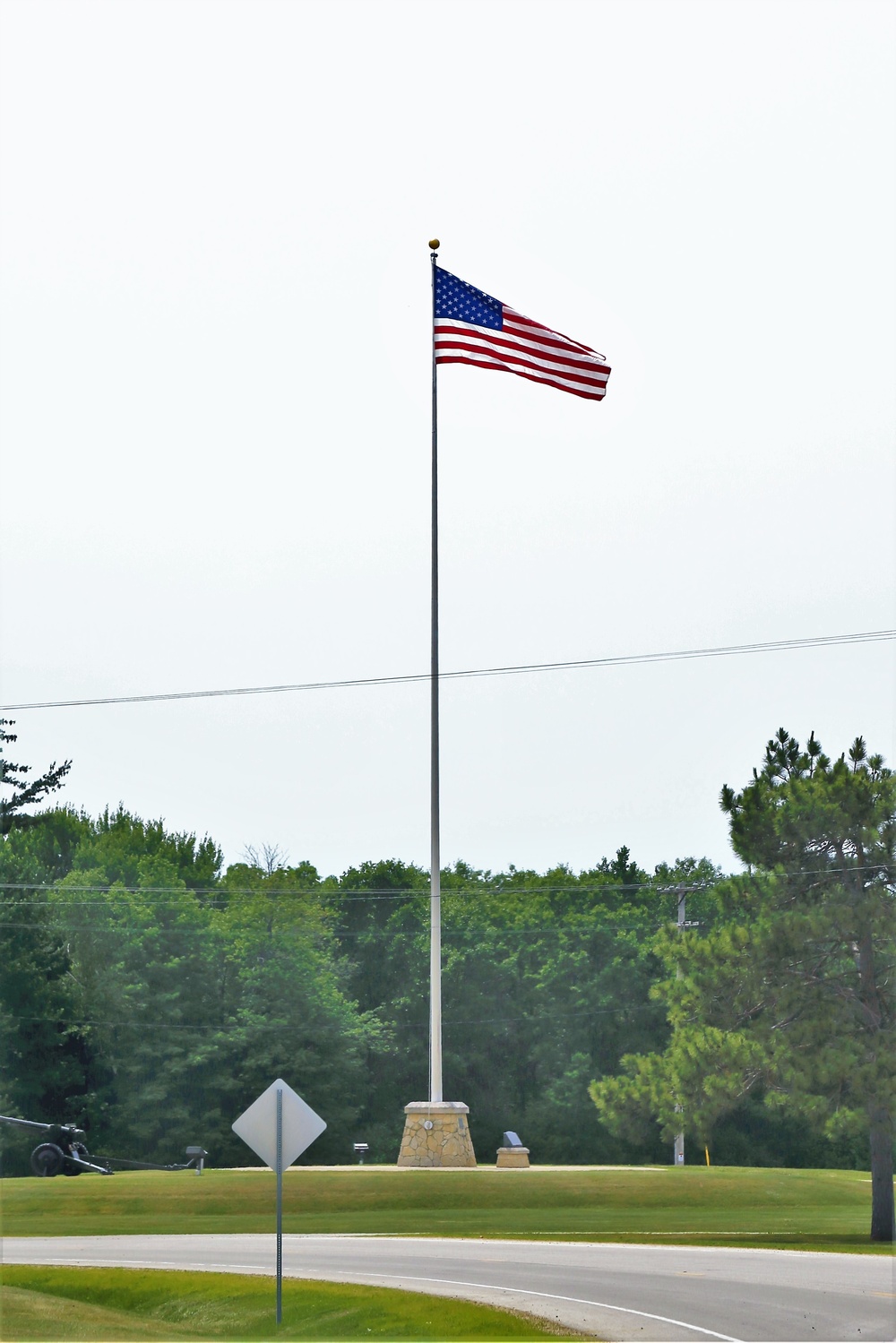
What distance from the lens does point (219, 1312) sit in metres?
20.6

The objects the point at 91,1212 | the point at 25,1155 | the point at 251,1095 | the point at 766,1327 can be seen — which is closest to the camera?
the point at 766,1327

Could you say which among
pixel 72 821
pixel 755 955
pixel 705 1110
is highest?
pixel 72 821

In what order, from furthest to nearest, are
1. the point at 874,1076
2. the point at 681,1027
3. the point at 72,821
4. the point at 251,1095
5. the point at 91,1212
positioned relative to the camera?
the point at 72,821 → the point at 251,1095 → the point at 91,1212 → the point at 681,1027 → the point at 874,1076

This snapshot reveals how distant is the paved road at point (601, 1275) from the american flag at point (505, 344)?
1652 centimetres

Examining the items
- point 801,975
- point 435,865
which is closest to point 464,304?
point 435,865

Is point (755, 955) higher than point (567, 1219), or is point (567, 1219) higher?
point (755, 955)

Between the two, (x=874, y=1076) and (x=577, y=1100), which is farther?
(x=577, y=1100)

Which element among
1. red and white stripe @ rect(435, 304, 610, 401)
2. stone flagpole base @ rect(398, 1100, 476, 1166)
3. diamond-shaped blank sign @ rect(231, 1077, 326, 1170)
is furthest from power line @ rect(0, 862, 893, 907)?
diamond-shaped blank sign @ rect(231, 1077, 326, 1170)

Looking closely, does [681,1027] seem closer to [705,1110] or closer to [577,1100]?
[705,1110]

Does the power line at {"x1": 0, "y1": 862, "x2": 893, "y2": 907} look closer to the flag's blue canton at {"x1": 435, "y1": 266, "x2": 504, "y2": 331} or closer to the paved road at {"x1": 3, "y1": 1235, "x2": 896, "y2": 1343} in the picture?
the flag's blue canton at {"x1": 435, "y1": 266, "x2": 504, "y2": 331}

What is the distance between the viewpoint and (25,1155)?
5834cm

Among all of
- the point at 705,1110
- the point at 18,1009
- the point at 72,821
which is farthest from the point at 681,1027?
the point at 72,821

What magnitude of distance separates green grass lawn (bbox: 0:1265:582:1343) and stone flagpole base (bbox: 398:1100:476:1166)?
11951 mm

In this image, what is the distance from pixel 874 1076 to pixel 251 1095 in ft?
126
